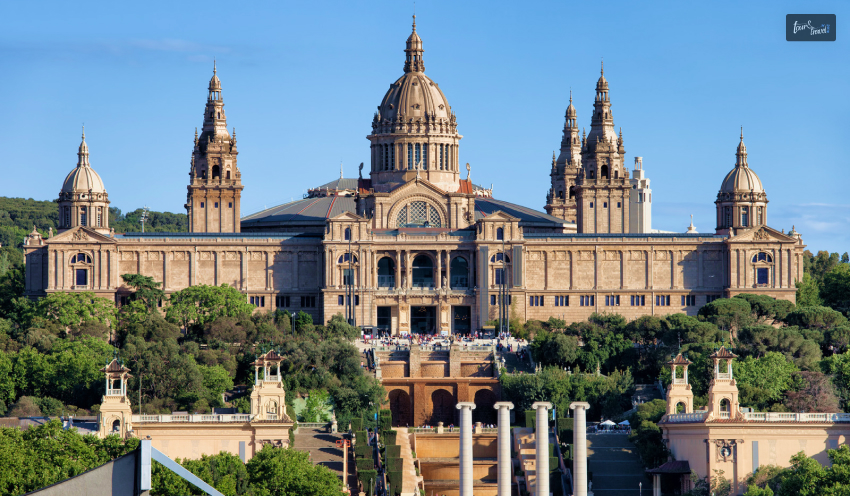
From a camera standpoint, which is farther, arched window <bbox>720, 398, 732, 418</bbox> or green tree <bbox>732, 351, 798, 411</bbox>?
green tree <bbox>732, 351, 798, 411</bbox>

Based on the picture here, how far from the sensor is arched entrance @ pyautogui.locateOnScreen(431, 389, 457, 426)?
118250 mm

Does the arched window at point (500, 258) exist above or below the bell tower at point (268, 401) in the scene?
above

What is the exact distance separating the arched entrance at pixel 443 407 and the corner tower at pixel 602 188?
3480 cm

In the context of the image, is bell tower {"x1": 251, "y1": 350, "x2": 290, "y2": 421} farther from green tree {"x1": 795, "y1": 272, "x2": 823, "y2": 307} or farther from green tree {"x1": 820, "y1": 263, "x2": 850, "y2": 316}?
green tree {"x1": 795, "y1": 272, "x2": 823, "y2": 307}

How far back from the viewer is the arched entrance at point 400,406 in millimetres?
118438

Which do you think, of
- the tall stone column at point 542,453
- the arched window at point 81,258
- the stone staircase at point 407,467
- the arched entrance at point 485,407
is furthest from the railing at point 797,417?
the arched window at point 81,258

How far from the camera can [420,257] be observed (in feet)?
468

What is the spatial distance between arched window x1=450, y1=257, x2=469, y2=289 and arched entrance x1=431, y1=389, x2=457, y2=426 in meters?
23.2

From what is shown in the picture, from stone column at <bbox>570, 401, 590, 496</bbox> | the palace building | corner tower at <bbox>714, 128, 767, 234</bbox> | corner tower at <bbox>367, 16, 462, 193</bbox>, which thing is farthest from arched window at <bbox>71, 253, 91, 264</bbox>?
stone column at <bbox>570, 401, 590, 496</bbox>

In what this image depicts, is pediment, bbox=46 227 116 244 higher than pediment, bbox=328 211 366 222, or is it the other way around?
pediment, bbox=328 211 366 222

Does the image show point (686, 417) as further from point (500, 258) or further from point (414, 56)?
point (414, 56)

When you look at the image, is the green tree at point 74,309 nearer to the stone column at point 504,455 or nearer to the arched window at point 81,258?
the arched window at point 81,258

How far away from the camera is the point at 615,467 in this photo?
3570 inches

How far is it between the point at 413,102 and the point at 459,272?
18.7 m
